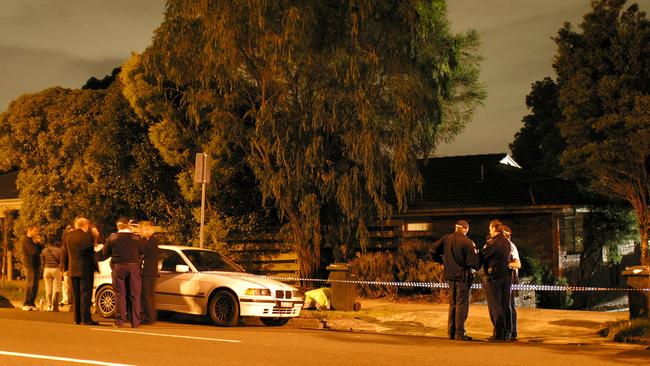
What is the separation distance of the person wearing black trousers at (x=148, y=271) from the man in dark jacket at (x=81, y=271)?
0.84m

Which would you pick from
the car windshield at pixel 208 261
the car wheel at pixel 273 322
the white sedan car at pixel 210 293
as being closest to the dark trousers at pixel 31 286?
the white sedan car at pixel 210 293

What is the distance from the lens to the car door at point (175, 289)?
46.4ft

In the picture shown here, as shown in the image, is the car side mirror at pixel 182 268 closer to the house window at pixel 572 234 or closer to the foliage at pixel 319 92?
the foliage at pixel 319 92

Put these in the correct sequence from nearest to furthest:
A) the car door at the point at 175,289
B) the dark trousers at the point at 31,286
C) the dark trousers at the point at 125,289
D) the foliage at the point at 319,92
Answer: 1. the dark trousers at the point at 125,289
2. the car door at the point at 175,289
3. the dark trousers at the point at 31,286
4. the foliage at the point at 319,92

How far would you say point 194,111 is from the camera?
65.2 ft

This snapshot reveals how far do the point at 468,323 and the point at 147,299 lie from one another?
557cm

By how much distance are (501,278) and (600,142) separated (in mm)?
14259

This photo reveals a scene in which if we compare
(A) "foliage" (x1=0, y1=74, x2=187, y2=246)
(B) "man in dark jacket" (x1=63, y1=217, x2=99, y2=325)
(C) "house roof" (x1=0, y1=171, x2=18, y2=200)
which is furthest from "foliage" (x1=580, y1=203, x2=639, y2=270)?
(C) "house roof" (x1=0, y1=171, x2=18, y2=200)

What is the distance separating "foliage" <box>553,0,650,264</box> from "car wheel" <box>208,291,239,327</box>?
14520 millimetres

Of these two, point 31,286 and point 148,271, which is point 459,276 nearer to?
point 148,271

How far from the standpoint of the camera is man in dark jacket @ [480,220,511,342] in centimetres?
1236

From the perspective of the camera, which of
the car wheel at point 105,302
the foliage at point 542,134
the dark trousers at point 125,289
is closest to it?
the dark trousers at point 125,289

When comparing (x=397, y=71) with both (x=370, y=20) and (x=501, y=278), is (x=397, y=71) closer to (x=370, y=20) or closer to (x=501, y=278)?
(x=370, y=20)

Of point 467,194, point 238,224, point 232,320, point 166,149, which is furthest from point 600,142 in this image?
point 232,320
